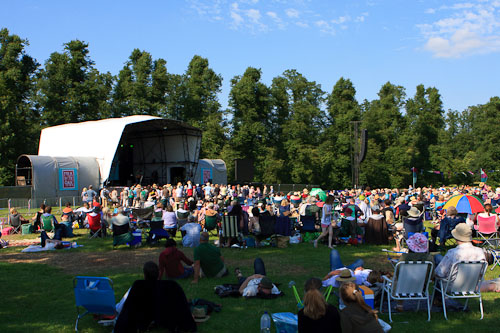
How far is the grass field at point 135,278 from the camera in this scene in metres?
5.01

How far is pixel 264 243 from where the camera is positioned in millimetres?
10555

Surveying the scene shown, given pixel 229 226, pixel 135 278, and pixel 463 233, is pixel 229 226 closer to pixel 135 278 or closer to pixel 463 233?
pixel 135 278

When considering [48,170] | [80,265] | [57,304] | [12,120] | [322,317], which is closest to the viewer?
[322,317]

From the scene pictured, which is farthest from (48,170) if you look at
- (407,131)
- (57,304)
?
(407,131)

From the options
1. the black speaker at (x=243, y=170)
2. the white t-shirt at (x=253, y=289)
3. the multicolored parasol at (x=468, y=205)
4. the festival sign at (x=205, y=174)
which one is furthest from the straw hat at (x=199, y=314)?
the festival sign at (x=205, y=174)

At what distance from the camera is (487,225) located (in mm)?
8938

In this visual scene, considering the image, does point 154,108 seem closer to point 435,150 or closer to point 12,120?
point 12,120

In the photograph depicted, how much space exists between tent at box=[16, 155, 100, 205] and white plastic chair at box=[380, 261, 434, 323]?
2232 centimetres

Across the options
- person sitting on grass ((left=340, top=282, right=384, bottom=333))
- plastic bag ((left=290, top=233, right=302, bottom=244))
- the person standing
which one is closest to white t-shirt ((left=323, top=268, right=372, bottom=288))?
person sitting on grass ((left=340, top=282, right=384, bottom=333))

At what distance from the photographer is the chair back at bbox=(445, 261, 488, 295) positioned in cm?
511

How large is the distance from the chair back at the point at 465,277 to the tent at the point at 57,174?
22701 millimetres

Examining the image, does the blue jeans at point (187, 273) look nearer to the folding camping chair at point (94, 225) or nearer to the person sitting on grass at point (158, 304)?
the person sitting on grass at point (158, 304)

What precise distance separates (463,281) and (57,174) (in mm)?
23753

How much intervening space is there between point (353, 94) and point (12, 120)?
32.5 metres
